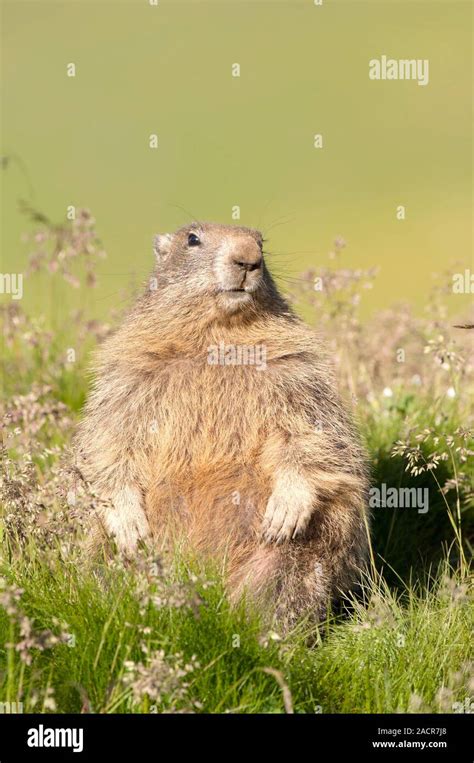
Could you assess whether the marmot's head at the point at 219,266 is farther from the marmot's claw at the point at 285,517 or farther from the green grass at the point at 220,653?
the green grass at the point at 220,653

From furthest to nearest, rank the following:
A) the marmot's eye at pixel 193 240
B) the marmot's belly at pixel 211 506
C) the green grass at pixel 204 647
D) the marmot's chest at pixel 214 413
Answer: the marmot's eye at pixel 193 240 → the marmot's chest at pixel 214 413 → the marmot's belly at pixel 211 506 → the green grass at pixel 204 647

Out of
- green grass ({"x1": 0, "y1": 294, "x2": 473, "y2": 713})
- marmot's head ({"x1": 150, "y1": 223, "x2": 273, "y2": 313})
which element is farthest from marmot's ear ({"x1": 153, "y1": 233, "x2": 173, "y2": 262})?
green grass ({"x1": 0, "y1": 294, "x2": 473, "y2": 713})

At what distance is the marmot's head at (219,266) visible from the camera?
6074 mm

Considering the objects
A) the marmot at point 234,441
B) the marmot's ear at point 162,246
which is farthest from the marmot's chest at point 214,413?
the marmot's ear at point 162,246

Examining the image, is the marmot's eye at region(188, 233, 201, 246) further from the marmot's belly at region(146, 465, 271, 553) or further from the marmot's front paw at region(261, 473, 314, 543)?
the marmot's front paw at region(261, 473, 314, 543)

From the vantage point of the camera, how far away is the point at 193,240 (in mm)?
6598

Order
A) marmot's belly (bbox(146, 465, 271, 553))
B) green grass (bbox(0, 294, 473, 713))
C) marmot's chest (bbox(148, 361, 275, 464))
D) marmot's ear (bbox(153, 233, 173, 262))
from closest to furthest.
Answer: green grass (bbox(0, 294, 473, 713))
marmot's belly (bbox(146, 465, 271, 553))
marmot's chest (bbox(148, 361, 275, 464))
marmot's ear (bbox(153, 233, 173, 262))

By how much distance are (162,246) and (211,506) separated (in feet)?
6.68

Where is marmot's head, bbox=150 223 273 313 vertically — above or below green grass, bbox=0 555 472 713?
above

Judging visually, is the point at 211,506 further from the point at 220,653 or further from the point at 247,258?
the point at 247,258

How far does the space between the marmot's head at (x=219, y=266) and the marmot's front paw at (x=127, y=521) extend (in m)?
1.21

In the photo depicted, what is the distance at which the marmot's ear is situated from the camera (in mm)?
6946
